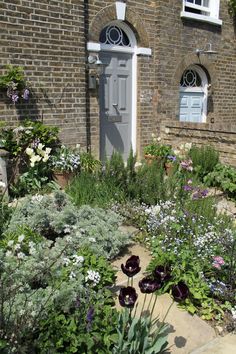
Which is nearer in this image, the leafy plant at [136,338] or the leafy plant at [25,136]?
the leafy plant at [136,338]

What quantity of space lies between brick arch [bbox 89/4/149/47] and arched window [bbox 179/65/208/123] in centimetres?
190

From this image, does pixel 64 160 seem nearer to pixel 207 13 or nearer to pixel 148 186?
pixel 148 186

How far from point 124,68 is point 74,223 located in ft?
16.5

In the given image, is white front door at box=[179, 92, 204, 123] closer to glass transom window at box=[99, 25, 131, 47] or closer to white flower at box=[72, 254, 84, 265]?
glass transom window at box=[99, 25, 131, 47]

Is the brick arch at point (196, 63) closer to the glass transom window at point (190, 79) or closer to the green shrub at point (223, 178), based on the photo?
the glass transom window at point (190, 79)

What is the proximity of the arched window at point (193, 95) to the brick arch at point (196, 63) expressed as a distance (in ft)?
0.52

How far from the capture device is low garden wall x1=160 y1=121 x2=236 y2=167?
7259 mm

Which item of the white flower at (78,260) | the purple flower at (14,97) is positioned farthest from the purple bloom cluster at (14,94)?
the white flower at (78,260)

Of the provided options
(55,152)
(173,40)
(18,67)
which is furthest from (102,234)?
(173,40)

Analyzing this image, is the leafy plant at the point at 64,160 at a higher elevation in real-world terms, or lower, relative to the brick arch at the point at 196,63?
lower

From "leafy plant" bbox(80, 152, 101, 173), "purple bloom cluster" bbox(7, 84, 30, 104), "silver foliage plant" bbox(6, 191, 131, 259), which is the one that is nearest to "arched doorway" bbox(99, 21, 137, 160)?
"leafy plant" bbox(80, 152, 101, 173)

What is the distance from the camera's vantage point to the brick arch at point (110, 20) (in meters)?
7.21

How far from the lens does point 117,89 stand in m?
7.96

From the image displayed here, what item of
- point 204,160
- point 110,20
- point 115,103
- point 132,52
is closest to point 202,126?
point 204,160
